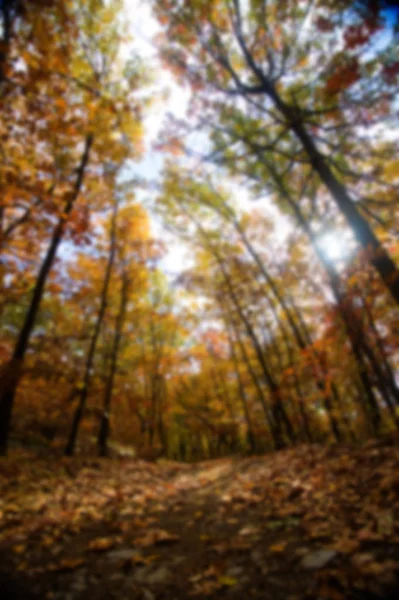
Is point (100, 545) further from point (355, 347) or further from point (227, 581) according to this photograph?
point (355, 347)

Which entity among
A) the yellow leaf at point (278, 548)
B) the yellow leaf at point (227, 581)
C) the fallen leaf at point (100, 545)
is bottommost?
the yellow leaf at point (227, 581)

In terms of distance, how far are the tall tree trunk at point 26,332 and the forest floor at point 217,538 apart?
4.62 feet

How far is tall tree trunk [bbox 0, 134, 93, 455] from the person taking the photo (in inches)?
182

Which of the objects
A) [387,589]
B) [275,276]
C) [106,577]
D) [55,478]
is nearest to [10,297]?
[55,478]

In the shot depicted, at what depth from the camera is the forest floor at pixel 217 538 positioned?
2.16 meters

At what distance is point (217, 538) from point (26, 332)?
600 cm

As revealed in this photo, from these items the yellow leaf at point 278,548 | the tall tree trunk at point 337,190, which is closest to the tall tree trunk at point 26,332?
the yellow leaf at point 278,548

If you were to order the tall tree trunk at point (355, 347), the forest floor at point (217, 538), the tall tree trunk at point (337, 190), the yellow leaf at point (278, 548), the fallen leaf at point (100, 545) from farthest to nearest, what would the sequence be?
the tall tree trunk at point (355, 347) → the tall tree trunk at point (337, 190) → the fallen leaf at point (100, 545) → the yellow leaf at point (278, 548) → the forest floor at point (217, 538)

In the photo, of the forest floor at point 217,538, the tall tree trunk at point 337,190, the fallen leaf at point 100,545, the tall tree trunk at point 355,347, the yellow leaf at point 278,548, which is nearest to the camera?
the forest floor at point 217,538

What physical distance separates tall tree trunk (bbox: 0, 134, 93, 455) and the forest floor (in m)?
1.41

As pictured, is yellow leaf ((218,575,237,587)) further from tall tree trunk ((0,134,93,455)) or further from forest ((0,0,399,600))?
tall tree trunk ((0,134,93,455))

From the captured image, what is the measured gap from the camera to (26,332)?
7.02m

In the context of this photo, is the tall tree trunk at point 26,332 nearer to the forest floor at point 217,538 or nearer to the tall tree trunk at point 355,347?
the forest floor at point 217,538

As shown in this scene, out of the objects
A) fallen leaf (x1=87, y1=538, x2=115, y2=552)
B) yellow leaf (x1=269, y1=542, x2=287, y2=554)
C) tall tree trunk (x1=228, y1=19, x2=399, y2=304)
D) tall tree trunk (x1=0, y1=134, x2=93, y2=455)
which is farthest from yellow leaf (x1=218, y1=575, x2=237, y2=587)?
tall tree trunk (x1=228, y1=19, x2=399, y2=304)
